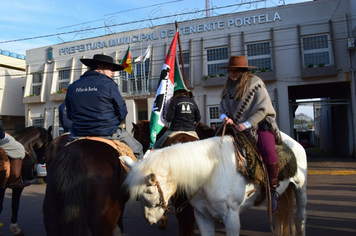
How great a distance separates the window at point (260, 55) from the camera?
15.6 m

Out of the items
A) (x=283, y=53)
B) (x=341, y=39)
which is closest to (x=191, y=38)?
(x=283, y=53)

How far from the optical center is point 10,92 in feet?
76.3

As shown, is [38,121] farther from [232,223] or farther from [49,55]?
[232,223]

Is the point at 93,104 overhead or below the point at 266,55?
below

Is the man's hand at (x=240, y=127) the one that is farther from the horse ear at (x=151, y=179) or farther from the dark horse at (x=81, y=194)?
A: the dark horse at (x=81, y=194)

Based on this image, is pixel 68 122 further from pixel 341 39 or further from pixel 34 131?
pixel 341 39

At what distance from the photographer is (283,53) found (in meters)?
15.2

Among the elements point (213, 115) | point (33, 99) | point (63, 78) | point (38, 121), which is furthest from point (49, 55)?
point (213, 115)

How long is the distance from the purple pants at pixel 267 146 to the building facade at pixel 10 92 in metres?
23.3

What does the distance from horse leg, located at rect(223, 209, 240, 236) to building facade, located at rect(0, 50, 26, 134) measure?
23.4 m

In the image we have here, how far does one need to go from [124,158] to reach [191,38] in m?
15.5

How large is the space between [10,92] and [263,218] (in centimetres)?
2452

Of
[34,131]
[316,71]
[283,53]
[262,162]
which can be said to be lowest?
[262,162]

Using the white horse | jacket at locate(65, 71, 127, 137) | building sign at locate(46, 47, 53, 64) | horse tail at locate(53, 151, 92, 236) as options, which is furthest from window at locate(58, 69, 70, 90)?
horse tail at locate(53, 151, 92, 236)
